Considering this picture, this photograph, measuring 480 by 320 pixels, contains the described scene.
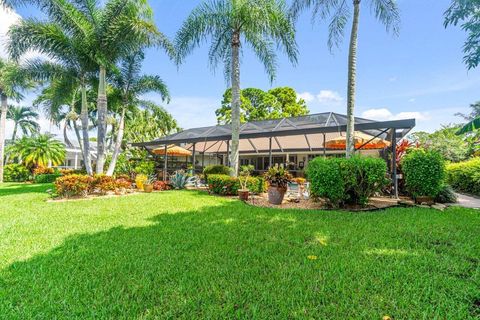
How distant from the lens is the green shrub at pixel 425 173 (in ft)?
26.8

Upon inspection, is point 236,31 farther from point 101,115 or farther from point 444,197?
point 444,197

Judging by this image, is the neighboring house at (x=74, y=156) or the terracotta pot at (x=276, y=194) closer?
the terracotta pot at (x=276, y=194)

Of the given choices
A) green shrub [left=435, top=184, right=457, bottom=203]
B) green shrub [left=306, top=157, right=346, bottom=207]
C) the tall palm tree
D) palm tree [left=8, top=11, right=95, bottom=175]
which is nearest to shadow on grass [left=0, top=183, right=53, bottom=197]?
palm tree [left=8, top=11, right=95, bottom=175]

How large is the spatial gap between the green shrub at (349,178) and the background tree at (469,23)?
11.8 ft

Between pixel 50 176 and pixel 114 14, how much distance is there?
591 inches

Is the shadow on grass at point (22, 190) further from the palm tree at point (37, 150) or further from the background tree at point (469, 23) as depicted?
the background tree at point (469, 23)

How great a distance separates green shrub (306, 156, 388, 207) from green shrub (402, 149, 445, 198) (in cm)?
153

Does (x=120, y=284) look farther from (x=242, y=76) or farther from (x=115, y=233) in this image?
(x=242, y=76)

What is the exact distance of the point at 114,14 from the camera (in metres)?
13.2

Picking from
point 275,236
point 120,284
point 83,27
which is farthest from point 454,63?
point 83,27

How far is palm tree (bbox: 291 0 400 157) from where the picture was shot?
9.33 m

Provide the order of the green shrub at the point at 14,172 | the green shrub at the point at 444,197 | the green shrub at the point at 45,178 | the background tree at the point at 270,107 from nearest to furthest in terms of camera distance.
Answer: the green shrub at the point at 444,197
the green shrub at the point at 45,178
the green shrub at the point at 14,172
the background tree at the point at 270,107

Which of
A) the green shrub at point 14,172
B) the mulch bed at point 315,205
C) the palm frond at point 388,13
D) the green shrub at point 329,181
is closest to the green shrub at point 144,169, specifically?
the mulch bed at point 315,205

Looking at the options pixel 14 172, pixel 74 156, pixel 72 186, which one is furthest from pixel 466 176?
pixel 74 156
